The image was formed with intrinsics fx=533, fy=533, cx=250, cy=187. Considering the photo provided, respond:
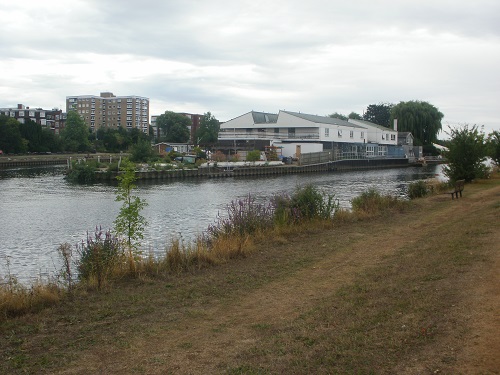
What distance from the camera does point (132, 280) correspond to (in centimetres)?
1020

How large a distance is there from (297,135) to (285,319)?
77527mm

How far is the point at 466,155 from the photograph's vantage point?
108ft

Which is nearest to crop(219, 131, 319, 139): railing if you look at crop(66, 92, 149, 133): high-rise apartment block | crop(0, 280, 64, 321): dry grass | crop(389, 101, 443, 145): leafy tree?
crop(389, 101, 443, 145): leafy tree

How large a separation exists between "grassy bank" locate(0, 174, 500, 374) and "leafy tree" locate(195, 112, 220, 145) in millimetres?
101260

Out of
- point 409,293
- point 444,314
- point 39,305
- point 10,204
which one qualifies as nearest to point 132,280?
point 39,305

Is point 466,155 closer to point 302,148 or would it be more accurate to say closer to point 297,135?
point 302,148

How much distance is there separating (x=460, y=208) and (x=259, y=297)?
14341 millimetres

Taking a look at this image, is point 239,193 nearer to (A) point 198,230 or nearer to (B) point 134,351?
(A) point 198,230

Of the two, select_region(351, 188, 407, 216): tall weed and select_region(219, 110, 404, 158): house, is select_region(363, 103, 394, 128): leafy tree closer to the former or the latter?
select_region(219, 110, 404, 158): house

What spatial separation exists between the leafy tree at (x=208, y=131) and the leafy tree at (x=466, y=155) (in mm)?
80356

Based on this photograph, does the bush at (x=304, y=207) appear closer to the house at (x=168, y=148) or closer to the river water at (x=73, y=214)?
the river water at (x=73, y=214)

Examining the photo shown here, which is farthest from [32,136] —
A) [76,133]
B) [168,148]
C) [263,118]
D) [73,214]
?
[73,214]

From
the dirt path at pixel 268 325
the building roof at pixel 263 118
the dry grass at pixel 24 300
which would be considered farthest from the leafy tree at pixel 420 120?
the dry grass at pixel 24 300

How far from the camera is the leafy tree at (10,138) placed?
288 feet
